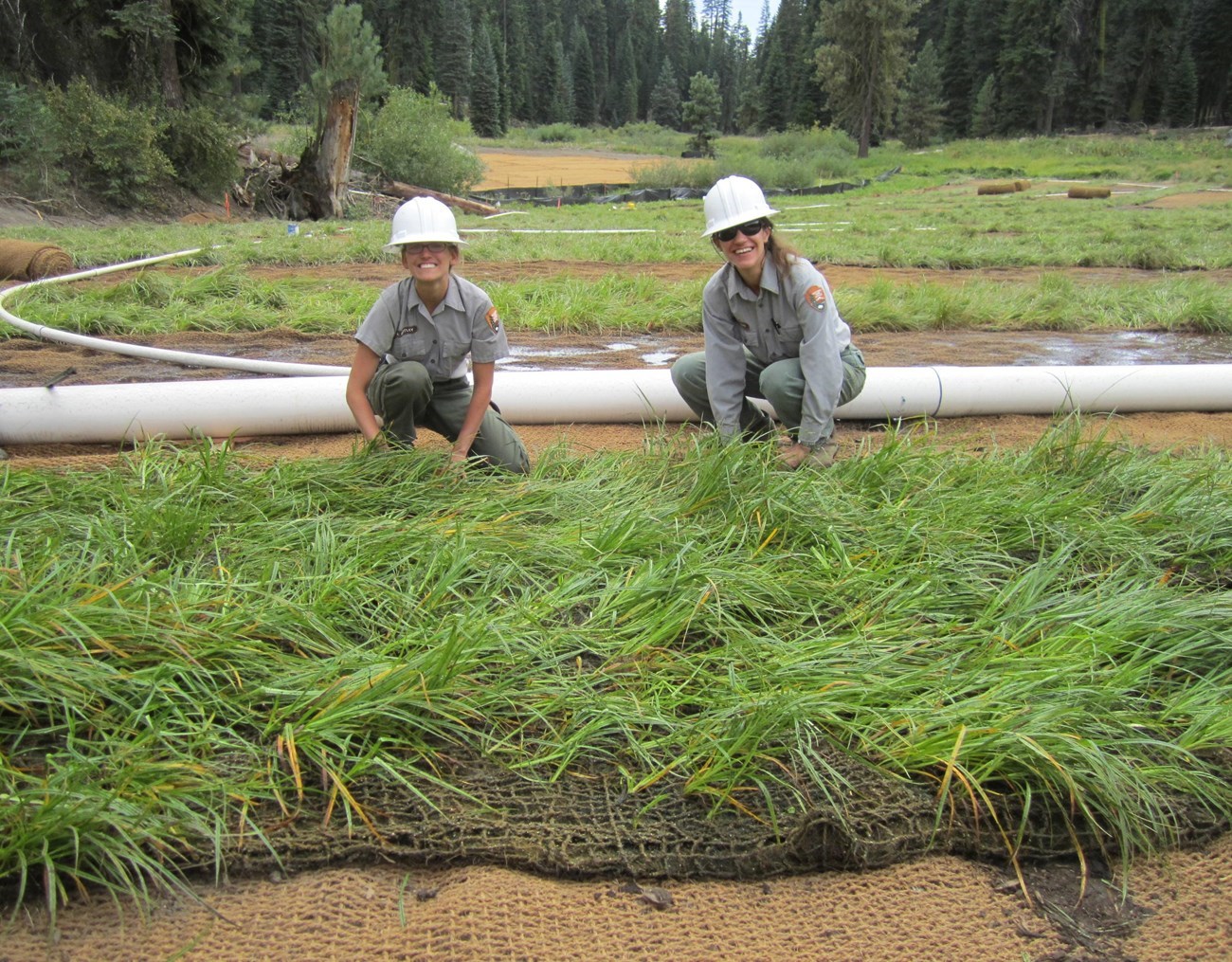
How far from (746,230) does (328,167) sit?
13460 millimetres

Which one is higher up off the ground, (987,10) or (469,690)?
(987,10)

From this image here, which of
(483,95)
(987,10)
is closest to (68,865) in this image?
(483,95)

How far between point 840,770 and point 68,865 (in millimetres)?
1435

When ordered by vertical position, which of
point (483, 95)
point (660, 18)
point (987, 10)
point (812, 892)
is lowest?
point (812, 892)

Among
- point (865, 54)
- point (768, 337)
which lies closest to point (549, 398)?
point (768, 337)

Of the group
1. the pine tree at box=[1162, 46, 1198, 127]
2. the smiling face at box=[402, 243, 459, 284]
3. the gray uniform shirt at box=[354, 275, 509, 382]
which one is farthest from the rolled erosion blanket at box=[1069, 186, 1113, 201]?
the pine tree at box=[1162, 46, 1198, 127]

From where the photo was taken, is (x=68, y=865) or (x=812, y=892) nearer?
(x=68, y=865)

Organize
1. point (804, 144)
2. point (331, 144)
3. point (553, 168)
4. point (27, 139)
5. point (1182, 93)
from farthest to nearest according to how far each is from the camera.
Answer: point (1182, 93)
point (553, 168)
point (804, 144)
point (331, 144)
point (27, 139)

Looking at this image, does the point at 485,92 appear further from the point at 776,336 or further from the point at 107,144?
the point at 776,336

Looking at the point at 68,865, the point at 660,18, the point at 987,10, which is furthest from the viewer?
the point at 660,18

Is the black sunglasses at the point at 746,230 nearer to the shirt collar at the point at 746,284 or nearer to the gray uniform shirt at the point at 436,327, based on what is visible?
the shirt collar at the point at 746,284

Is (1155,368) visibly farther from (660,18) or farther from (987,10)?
(660,18)

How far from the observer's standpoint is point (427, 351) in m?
3.39

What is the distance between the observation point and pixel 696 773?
1.82 m
